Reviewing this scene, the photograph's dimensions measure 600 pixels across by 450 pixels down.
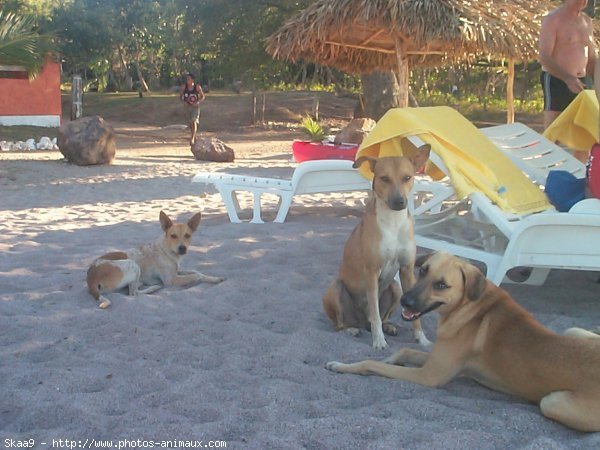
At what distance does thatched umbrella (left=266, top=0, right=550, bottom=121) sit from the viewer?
11031 mm

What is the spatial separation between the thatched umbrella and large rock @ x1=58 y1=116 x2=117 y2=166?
4118mm

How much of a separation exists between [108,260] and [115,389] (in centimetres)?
196

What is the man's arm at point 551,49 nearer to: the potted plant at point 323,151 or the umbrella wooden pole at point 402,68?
the potted plant at point 323,151

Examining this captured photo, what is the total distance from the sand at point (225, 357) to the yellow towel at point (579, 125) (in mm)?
1630

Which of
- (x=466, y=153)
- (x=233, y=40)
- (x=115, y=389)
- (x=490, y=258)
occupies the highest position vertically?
(x=233, y=40)

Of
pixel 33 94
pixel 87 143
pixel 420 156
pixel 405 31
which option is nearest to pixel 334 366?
pixel 420 156

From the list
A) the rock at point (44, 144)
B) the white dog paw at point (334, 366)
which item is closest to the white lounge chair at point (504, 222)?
the white dog paw at point (334, 366)

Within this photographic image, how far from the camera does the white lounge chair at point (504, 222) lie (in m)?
4.50

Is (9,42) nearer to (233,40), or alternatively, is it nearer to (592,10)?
(233,40)

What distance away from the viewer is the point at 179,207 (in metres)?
9.09

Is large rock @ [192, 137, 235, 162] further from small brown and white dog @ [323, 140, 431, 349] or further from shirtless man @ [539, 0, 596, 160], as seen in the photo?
small brown and white dog @ [323, 140, 431, 349]

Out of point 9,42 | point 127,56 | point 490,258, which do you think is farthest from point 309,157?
point 127,56

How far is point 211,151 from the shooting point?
1514cm

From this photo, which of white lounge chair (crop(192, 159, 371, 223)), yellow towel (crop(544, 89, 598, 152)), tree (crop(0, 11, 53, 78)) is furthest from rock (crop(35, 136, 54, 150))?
yellow towel (crop(544, 89, 598, 152))
